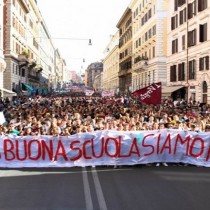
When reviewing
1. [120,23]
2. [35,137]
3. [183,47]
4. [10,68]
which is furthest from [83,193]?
[120,23]

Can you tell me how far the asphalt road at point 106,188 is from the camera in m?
7.96

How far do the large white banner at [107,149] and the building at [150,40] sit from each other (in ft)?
127

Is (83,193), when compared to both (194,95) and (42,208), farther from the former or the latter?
(194,95)

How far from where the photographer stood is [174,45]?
149 ft

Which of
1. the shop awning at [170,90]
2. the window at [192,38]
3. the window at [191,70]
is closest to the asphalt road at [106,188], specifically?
the window at [191,70]

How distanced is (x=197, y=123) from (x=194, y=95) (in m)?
23.5

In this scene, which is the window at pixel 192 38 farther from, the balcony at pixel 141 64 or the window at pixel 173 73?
the balcony at pixel 141 64

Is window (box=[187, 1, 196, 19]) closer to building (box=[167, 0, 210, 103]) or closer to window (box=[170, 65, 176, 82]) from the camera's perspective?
building (box=[167, 0, 210, 103])

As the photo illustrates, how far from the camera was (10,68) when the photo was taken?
167 ft

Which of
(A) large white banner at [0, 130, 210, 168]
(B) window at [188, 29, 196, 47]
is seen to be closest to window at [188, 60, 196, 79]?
(B) window at [188, 29, 196, 47]

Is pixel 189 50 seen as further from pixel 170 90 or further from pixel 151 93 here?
pixel 151 93

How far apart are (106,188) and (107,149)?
3421 millimetres

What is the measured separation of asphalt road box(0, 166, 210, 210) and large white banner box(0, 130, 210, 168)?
470 millimetres

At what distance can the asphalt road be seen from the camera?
26.1 ft
